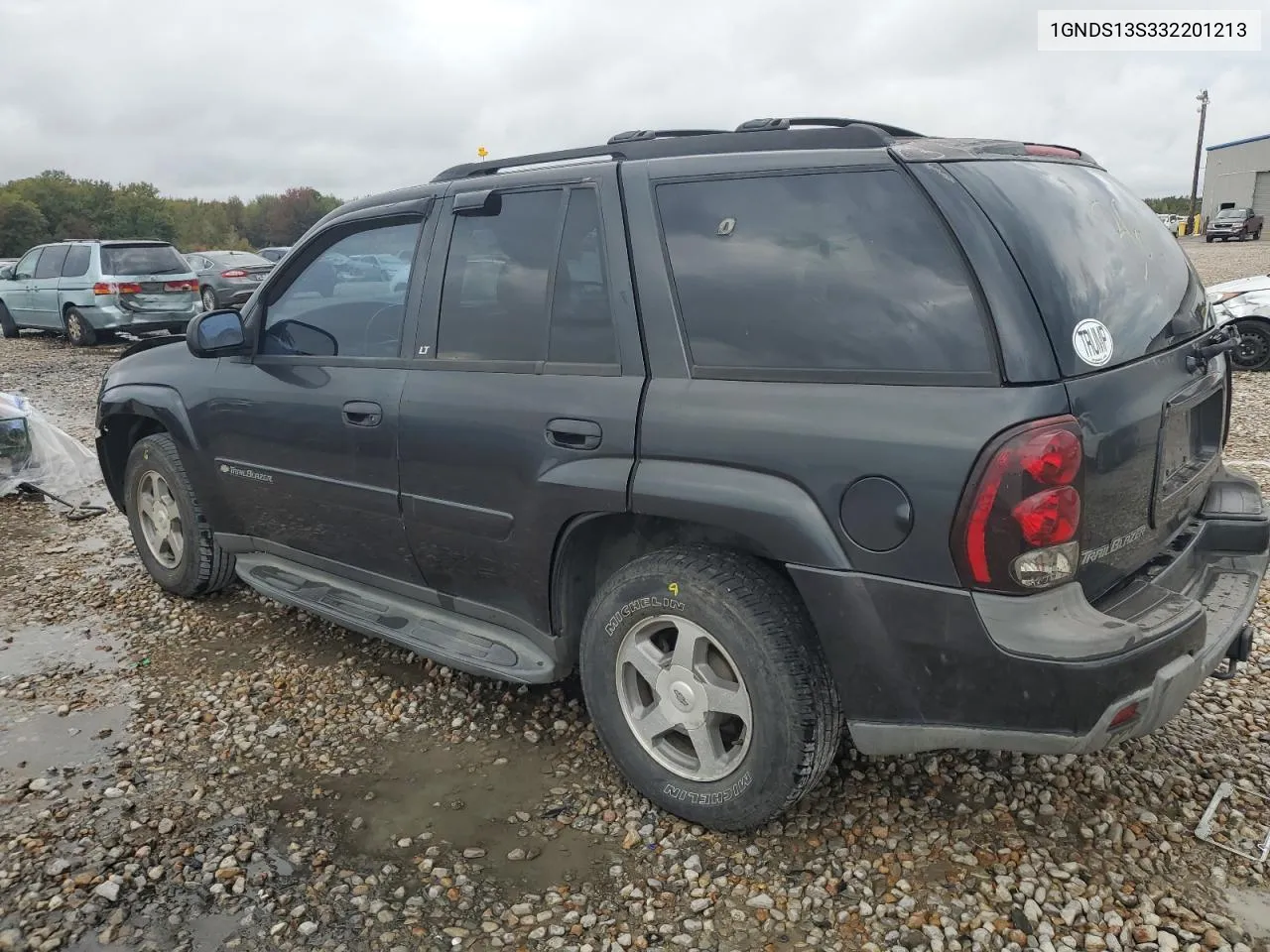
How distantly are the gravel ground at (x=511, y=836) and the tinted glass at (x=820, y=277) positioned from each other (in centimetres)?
137

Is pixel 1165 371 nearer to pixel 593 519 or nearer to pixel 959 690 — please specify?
pixel 959 690

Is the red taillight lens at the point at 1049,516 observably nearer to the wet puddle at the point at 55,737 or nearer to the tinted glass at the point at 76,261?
the wet puddle at the point at 55,737

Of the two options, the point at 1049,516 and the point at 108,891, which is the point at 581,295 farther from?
the point at 108,891

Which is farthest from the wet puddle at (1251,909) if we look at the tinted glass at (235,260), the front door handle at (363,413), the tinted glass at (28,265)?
the tinted glass at (235,260)

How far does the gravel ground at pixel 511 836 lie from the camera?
→ 7.86 ft

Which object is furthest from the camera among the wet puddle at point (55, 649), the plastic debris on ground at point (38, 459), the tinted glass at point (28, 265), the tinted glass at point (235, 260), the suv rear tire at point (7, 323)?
the tinted glass at point (235, 260)

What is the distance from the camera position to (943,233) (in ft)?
7.38

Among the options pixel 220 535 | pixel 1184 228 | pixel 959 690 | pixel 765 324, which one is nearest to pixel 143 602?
pixel 220 535

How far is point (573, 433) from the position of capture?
2.76 metres

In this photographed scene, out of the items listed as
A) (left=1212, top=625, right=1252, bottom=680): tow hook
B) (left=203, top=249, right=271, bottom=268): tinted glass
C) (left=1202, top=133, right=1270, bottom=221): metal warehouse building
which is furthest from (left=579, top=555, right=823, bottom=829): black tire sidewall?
(left=1202, top=133, right=1270, bottom=221): metal warehouse building

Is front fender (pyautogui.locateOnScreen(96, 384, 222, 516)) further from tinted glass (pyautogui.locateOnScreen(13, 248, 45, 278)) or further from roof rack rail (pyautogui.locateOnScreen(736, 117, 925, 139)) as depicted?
tinted glass (pyautogui.locateOnScreen(13, 248, 45, 278))

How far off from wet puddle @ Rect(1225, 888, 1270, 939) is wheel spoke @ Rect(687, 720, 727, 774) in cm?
131

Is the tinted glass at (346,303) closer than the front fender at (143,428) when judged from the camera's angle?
Yes

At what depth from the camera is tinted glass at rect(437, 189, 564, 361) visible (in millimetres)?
2973
